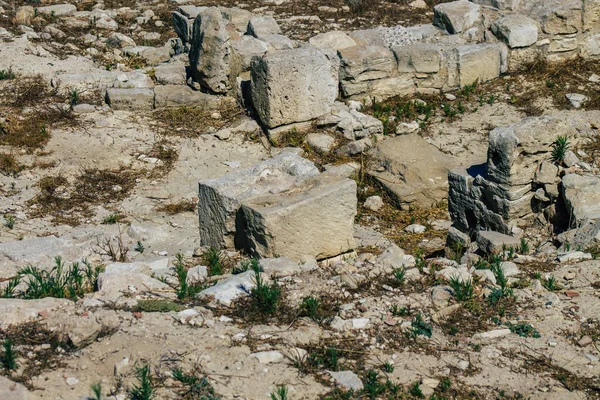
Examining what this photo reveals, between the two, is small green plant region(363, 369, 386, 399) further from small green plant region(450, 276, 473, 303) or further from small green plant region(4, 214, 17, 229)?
small green plant region(4, 214, 17, 229)

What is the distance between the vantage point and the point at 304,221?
21.6 feet

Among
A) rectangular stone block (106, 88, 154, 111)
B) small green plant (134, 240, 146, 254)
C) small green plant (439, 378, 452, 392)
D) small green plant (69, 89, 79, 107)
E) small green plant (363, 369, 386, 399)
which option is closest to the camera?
small green plant (363, 369, 386, 399)

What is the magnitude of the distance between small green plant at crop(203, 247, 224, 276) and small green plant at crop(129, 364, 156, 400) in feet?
6.23

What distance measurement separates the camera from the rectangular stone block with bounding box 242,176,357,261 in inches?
255

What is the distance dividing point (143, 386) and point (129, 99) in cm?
661

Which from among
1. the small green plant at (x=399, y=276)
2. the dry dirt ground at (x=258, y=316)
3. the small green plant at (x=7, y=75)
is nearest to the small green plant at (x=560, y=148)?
the dry dirt ground at (x=258, y=316)

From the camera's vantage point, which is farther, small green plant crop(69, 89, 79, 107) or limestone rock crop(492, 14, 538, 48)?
limestone rock crop(492, 14, 538, 48)

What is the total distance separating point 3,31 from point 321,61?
5345 millimetres

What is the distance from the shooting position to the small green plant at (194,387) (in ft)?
14.4

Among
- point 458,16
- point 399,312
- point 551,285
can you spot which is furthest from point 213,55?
point 551,285

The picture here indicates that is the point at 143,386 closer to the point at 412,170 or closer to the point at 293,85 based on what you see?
the point at 412,170

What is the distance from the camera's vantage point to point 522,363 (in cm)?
494

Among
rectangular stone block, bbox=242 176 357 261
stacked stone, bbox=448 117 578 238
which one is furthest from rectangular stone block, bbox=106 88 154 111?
stacked stone, bbox=448 117 578 238

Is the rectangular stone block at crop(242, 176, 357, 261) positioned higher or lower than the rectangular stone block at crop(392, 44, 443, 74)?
lower
